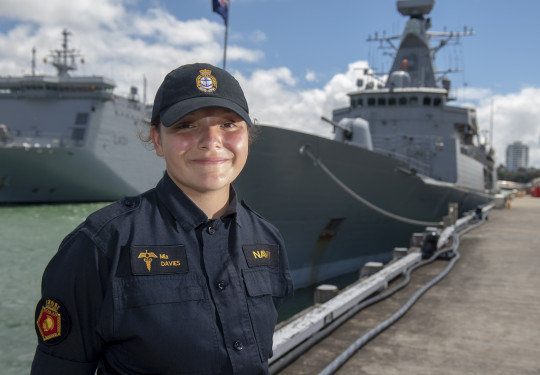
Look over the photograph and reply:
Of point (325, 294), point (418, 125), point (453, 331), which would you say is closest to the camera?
point (453, 331)

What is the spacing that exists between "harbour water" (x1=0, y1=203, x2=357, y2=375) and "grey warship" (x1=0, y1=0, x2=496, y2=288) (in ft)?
4.51

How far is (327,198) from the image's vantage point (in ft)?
31.8

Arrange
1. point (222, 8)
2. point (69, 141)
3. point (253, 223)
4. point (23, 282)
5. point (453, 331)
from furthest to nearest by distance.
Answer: point (69, 141), point (23, 282), point (222, 8), point (453, 331), point (253, 223)

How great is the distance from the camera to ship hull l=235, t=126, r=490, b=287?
8.59 m

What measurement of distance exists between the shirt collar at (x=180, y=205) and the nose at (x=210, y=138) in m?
0.15

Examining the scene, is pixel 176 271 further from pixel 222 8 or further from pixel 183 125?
pixel 222 8

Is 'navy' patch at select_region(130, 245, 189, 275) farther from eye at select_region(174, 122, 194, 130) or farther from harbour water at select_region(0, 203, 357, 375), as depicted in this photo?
harbour water at select_region(0, 203, 357, 375)

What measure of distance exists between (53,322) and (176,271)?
0.31 metres

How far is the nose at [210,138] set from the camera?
122 cm

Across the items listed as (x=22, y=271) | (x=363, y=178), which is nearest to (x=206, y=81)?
(x=363, y=178)

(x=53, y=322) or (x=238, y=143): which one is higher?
(x=238, y=143)

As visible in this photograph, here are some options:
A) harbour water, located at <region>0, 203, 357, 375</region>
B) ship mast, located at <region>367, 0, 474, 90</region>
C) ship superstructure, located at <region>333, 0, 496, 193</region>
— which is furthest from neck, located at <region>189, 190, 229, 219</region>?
ship mast, located at <region>367, 0, 474, 90</region>

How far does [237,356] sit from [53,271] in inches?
19.9

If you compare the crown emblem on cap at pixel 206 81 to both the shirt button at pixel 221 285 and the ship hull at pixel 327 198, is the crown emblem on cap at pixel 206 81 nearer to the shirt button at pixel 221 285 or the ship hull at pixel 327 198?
the shirt button at pixel 221 285
